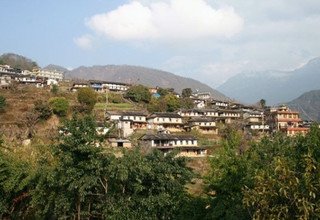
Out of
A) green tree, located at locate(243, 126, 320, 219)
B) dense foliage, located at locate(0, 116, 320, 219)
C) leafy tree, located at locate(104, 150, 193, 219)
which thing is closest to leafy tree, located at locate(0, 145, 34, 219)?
dense foliage, located at locate(0, 116, 320, 219)

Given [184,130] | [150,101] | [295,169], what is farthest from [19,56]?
[295,169]

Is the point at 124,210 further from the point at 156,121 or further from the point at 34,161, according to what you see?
the point at 156,121

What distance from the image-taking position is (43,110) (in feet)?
196

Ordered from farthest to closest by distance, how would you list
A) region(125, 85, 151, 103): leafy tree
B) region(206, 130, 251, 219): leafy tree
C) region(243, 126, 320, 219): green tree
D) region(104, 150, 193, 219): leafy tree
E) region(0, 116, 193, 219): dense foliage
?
region(125, 85, 151, 103): leafy tree → region(0, 116, 193, 219): dense foliage → region(104, 150, 193, 219): leafy tree → region(206, 130, 251, 219): leafy tree → region(243, 126, 320, 219): green tree

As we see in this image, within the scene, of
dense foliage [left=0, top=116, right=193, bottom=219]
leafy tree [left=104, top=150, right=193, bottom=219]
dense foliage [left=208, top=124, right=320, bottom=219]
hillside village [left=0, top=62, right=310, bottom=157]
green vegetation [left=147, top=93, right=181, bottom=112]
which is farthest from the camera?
green vegetation [left=147, top=93, right=181, bottom=112]

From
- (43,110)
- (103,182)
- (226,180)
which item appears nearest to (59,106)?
(43,110)

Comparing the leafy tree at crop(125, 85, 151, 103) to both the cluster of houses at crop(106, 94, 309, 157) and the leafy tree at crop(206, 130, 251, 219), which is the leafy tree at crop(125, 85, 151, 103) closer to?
the cluster of houses at crop(106, 94, 309, 157)

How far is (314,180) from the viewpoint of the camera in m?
10.0

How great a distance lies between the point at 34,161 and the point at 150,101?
2124 inches

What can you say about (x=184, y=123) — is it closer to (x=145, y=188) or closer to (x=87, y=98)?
(x=87, y=98)

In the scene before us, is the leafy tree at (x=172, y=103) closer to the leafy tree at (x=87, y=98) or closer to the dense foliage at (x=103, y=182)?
the leafy tree at (x=87, y=98)

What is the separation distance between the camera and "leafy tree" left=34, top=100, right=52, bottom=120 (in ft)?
196

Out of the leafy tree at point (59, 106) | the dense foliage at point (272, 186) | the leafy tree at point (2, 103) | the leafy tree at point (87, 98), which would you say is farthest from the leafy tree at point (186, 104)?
the dense foliage at point (272, 186)

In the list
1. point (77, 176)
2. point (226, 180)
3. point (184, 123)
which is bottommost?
point (184, 123)
